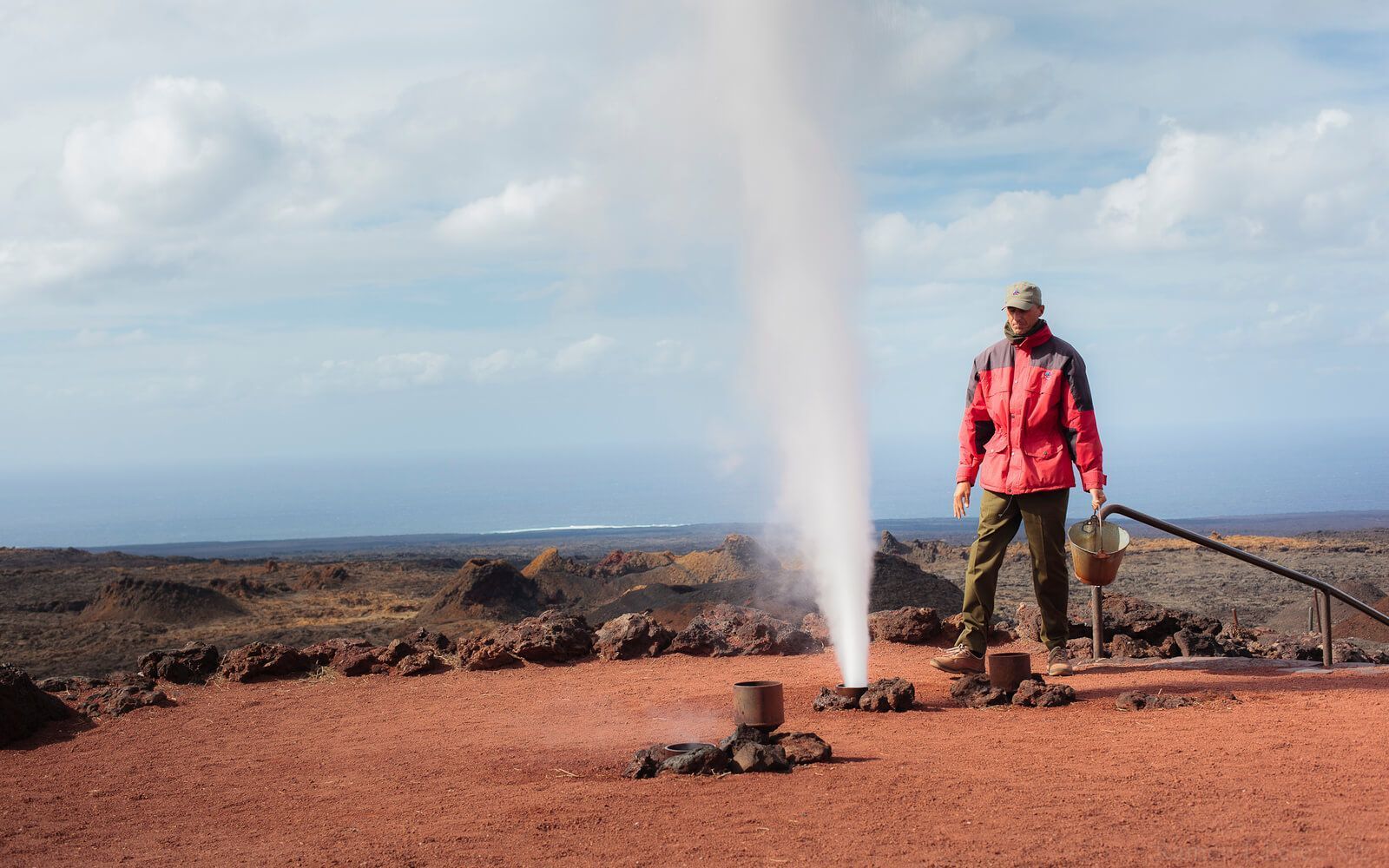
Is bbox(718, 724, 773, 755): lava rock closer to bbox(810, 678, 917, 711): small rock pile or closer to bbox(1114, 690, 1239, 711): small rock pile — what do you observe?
bbox(810, 678, 917, 711): small rock pile

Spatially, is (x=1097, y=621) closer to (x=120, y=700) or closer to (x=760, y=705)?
(x=760, y=705)

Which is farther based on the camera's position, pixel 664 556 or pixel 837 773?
pixel 664 556

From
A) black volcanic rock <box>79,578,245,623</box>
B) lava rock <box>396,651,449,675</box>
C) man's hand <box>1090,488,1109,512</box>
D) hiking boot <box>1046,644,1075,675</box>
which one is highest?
man's hand <box>1090,488,1109,512</box>

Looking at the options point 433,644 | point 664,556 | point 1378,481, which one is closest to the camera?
point 433,644

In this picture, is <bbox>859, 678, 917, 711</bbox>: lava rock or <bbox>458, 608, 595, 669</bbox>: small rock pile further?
<bbox>458, 608, 595, 669</bbox>: small rock pile

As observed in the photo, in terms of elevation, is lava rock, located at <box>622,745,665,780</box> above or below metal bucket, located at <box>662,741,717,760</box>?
below

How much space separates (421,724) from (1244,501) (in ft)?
231

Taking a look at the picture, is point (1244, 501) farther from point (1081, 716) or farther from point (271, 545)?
point (1081, 716)

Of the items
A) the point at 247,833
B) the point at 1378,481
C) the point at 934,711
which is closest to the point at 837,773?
the point at 934,711

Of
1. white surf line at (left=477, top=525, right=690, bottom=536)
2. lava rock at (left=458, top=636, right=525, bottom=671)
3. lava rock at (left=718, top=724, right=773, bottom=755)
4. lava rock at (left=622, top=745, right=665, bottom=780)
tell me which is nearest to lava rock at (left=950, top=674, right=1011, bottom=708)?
lava rock at (left=718, top=724, right=773, bottom=755)

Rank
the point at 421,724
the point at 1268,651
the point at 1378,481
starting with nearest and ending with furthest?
the point at 421,724
the point at 1268,651
the point at 1378,481

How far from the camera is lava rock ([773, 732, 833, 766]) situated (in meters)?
5.87

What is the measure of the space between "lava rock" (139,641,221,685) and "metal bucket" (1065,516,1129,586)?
6967mm

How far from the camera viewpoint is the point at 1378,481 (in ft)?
272
